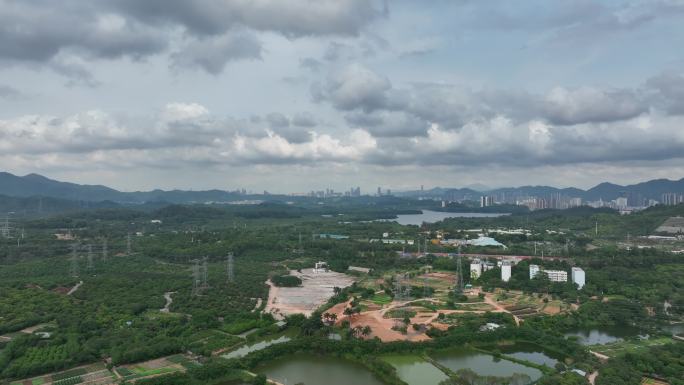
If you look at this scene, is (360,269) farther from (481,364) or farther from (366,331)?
(481,364)

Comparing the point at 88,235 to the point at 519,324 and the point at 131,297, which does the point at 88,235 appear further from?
the point at 519,324

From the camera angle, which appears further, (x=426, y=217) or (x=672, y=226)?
(x=426, y=217)

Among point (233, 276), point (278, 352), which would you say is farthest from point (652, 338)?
point (233, 276)

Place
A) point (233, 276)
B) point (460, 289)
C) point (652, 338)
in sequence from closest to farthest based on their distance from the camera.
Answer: point (652, 338) < point (460, 289) < point (233, 276)

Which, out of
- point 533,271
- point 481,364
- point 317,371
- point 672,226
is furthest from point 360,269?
point 672,226

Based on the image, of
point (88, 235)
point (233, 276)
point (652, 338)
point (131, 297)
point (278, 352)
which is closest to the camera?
point (278, 352)

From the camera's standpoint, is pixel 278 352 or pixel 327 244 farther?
pixel 327 244

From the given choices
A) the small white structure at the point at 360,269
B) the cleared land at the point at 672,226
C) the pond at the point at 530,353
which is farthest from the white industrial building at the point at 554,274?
the cleared land at the point at 672,226
